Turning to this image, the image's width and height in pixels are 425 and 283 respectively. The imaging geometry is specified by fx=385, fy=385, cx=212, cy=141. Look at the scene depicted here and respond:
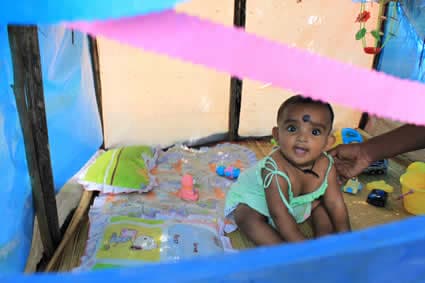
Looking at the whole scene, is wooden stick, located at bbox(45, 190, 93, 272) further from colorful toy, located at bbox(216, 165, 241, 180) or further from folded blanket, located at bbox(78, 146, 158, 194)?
colorful toy, located at bbox(216, 165, 241, 180)

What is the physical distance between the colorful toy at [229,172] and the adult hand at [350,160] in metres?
0.63

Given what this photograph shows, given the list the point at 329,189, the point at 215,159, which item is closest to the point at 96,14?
the point at 329,189

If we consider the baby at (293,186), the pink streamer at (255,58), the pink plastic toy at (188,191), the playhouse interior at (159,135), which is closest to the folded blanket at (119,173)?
the playhouse interior at (159,135)

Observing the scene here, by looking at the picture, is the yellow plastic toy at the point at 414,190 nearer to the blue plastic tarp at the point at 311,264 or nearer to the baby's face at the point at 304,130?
the baby's face at the point at 304,130

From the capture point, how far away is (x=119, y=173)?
5.89ft

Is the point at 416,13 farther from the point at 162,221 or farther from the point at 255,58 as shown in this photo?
the point at 255,58

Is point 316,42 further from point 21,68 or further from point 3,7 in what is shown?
point 3,7

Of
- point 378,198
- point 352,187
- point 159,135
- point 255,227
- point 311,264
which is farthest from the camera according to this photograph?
point 159,135

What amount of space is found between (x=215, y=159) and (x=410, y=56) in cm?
126

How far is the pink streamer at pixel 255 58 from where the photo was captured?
47 cm

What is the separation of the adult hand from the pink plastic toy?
0.64 meters

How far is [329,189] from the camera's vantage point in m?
1.37

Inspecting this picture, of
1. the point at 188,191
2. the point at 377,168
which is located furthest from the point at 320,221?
the point at 377,168

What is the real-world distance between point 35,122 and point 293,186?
0.87 m
